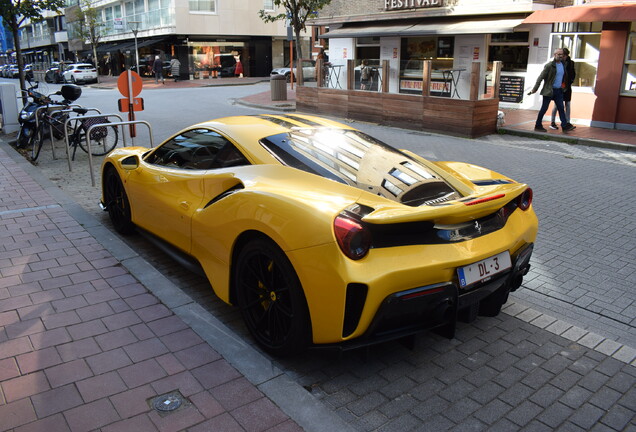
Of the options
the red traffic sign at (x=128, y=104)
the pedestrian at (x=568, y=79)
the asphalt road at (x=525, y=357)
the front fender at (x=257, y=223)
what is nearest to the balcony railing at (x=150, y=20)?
the pedestrian at (x=568, y=79)

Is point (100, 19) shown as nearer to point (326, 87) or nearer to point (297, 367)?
point (326, 87)

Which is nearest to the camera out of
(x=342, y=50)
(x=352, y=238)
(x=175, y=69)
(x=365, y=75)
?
(x=352, y=238)

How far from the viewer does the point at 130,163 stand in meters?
5.54

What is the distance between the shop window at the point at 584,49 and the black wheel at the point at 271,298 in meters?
13.6

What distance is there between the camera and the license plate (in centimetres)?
326

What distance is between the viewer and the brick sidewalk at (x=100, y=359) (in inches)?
116

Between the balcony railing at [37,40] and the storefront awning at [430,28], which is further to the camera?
the balcony railing at [37,40]

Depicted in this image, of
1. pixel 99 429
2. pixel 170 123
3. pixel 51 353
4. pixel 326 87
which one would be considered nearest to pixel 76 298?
pixel 51 353

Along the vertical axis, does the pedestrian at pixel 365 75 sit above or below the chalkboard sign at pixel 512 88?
above

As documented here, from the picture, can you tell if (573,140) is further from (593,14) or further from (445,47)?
(445,47)

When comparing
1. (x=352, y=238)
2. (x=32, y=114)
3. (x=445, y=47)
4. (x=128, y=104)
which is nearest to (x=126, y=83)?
(x=128, y=104)

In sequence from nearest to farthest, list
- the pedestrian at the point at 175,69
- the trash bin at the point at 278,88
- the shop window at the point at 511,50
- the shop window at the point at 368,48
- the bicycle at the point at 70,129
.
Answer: the bicycle at the point at 70,129
the shop window at the point at 511,50
the trash bin at the point at 278,88
the shop window at the point at 368,48
the pedestrian at the point at 175,69

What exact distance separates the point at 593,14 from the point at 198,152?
1120 centimetres

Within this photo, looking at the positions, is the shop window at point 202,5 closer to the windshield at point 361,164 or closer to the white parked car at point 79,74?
the white parked car at point 79,74
